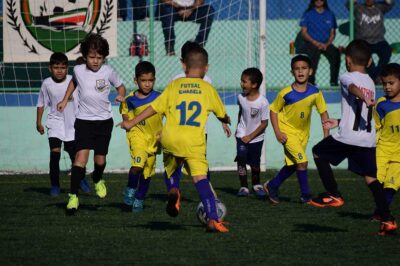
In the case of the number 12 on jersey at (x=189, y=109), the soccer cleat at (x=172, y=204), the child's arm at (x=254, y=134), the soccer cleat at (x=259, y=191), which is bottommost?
the soccer cleat at (x=259, y=191)

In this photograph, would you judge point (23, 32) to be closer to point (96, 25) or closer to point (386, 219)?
point (96, 25)

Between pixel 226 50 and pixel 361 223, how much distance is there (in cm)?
827

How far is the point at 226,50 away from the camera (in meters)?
17.3

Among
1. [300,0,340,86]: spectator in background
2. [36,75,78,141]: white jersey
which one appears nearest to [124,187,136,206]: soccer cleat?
[36,75,78,141]: white jersey

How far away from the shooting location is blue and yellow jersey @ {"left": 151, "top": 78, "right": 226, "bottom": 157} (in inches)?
339

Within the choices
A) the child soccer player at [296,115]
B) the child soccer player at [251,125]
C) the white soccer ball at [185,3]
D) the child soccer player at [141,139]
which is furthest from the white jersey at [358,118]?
the white soccer ball at [185,3]

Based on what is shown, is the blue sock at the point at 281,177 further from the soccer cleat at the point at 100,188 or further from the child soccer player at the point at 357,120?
the soccer cleat at the point at 100,188

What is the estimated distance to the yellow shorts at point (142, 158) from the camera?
10648mm

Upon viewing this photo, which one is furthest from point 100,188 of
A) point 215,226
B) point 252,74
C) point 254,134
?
point 215,226

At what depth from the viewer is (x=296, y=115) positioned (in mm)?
11430

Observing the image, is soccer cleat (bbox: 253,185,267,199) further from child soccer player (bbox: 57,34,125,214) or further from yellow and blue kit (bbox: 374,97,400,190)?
yellow and blue kit (bbox: 374,97,400,190)

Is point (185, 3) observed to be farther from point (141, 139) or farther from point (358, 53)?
point (358, 53)

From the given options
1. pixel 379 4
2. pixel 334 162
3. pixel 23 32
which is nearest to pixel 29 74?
pixel 23 32

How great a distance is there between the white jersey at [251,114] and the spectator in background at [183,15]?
14.5ft
